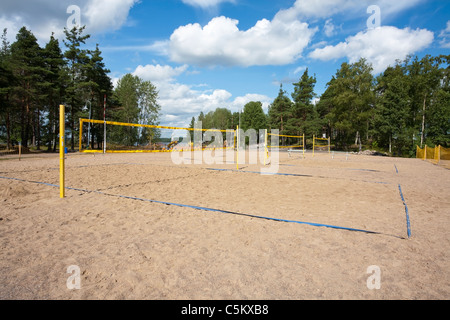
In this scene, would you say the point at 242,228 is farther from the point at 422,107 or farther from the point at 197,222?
the point at 422,107

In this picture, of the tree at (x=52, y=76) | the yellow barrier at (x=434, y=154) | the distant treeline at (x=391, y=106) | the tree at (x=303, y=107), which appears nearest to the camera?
the yellow barrier at (x=434, y=154)

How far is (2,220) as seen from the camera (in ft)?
11.5

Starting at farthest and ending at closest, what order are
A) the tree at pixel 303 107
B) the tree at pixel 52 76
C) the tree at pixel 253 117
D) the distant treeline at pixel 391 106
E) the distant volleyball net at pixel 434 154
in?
the tree at pixel 253 117 → the tree at pixel 303 107 → the distant treeline at pixel 391 106 → the tree at pixel 52 76 → the distant volleyball net at pixel 434 154

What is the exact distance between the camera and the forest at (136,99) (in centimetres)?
2034

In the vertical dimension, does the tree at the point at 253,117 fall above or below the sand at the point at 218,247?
above

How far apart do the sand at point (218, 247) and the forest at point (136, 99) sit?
54.1ft

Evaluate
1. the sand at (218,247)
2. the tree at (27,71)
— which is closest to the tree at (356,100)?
the sand at (218,247)

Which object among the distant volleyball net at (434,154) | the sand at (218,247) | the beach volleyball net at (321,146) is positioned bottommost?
the sand at (218,247)

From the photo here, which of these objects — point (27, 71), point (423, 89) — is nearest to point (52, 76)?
point (27, 71)

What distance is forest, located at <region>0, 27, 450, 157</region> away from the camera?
20344mm

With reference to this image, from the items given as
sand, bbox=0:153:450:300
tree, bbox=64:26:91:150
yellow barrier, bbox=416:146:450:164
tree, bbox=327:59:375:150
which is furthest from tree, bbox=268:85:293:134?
sand, bbox=0:153:450:300

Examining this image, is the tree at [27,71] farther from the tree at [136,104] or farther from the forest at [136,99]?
the tree at [136,104]

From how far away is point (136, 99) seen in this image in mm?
35062
